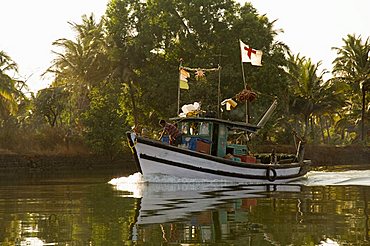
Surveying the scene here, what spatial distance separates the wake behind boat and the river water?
2.26 ft

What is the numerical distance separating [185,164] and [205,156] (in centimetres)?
71

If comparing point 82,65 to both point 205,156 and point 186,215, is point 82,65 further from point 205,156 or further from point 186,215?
point 186,215

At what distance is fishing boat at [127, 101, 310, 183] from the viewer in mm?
21828

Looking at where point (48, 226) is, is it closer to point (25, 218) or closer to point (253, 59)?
point (25, 218)

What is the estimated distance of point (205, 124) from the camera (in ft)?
75.2

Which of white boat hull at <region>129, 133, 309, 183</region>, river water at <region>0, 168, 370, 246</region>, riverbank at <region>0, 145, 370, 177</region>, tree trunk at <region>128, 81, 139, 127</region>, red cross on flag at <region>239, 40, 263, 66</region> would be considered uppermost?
tree trunk at <region>128, 81, 139, 127</region>

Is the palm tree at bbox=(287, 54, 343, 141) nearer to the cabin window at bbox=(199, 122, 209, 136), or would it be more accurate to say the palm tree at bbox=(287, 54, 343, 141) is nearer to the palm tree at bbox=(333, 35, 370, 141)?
the palm tree at bbox=(333, 35, 370, 141)

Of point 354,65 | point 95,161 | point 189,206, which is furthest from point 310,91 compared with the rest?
point 189,206

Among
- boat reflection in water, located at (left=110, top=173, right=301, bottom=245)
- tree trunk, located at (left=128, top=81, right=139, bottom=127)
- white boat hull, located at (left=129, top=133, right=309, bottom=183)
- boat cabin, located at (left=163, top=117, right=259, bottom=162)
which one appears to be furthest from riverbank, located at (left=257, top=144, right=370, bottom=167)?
boat reflection in water, located at (left=110, top=173, right=301, bottom=245)

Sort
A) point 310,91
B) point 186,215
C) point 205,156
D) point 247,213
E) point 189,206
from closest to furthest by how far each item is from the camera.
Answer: point 186,215
point 247,213
point 189,206
point 205,156
point 310,91

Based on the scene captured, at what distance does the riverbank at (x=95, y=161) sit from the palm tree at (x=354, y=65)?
148 inches

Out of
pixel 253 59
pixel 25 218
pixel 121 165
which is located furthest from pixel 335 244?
pixel 121 165

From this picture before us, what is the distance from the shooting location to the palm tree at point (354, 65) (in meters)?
51.6

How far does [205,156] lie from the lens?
2192 cm
